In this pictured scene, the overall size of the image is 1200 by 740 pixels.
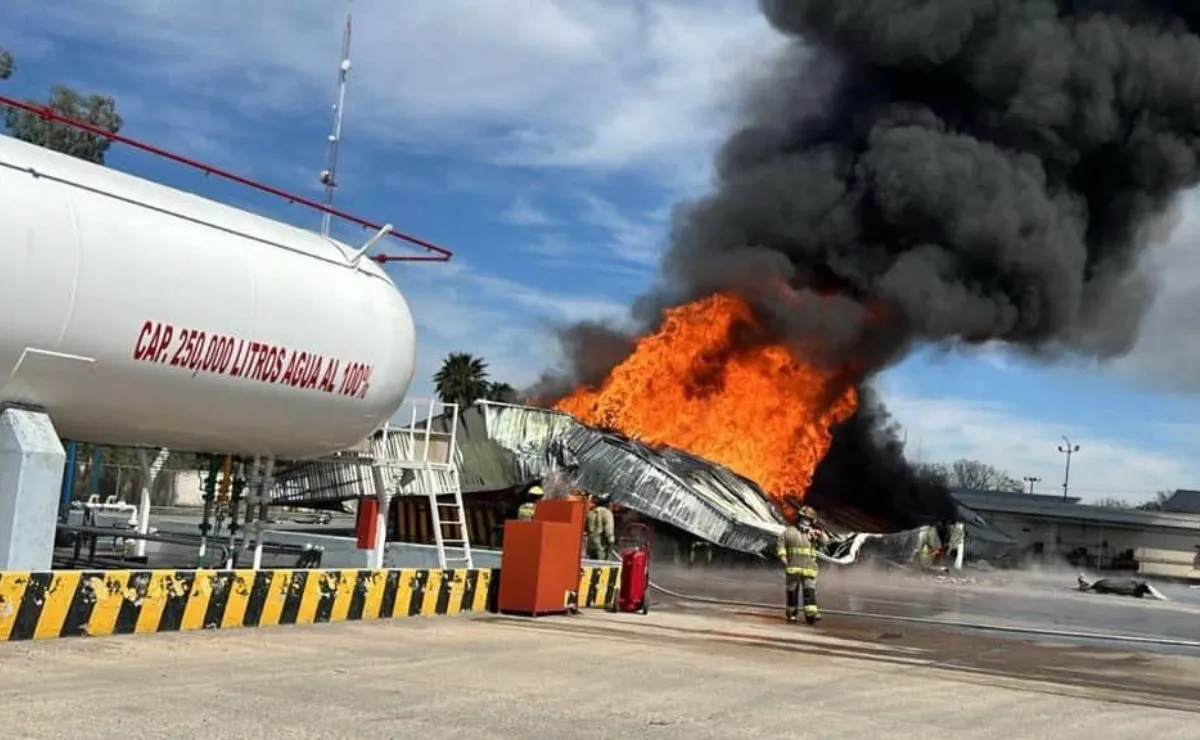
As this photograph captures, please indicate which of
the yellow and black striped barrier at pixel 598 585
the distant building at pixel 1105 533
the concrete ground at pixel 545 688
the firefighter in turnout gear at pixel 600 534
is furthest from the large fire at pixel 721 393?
the distant building at pixel 1105 533

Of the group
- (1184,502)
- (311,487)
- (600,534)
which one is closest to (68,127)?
(311,487)

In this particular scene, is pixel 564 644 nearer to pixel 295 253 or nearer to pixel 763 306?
pixel 295 253

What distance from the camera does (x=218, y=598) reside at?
32.9ft

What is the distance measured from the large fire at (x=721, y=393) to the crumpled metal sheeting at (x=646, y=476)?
3.81m

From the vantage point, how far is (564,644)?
10703 millimetres

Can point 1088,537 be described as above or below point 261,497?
above

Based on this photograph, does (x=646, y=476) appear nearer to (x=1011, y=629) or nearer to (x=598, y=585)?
(x=1011, y=629)

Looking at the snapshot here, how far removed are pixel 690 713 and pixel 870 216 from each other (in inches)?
1038

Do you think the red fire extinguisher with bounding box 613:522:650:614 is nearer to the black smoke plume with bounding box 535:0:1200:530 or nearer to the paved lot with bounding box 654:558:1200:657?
the paved lot with bounding box 654:558:1200:657

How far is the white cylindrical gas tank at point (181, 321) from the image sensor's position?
8.35 meters

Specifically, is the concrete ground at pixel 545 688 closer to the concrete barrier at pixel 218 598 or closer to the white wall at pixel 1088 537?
the concrete barrier at pixel 218 598

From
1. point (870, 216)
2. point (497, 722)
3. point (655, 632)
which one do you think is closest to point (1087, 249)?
point (870, 216)

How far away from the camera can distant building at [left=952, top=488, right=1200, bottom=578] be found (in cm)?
5662

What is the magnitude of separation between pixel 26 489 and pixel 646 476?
19.0 meters
